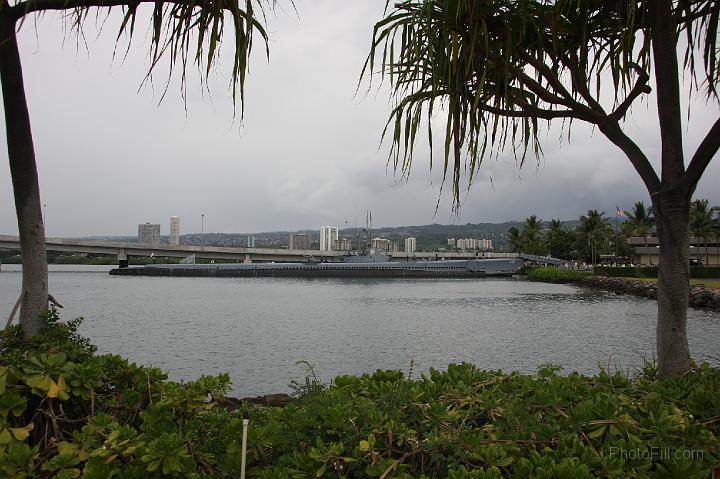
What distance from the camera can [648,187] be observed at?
14.0 feet

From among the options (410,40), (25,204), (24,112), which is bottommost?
Result: (25,204)

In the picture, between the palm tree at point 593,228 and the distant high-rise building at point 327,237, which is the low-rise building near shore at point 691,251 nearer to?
the palm tree at point 593,228

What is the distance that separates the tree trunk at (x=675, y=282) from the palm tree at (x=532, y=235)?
12233 centimetres

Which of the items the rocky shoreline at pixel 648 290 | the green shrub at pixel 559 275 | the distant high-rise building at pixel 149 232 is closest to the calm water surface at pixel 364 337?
the rocky shoreline at pixel 648 290

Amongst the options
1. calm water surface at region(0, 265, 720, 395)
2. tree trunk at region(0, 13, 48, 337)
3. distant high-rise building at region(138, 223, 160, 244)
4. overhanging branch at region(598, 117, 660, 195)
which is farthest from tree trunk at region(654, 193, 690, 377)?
distant high-rise building at region(138, 223, 160, 244)

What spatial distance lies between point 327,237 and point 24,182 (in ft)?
626

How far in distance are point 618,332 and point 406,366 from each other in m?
11.2

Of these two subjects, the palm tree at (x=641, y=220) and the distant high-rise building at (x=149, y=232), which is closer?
the palm tree at (x=641, y=220)

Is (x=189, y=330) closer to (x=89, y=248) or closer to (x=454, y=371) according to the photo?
(x=454, y=371)

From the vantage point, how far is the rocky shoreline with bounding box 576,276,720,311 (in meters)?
30.4

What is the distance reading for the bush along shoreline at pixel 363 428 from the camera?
235 centimetres

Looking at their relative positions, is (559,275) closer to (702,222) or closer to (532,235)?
(702,222)

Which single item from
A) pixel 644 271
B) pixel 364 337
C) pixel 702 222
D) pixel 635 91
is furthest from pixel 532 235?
pixel 635 91

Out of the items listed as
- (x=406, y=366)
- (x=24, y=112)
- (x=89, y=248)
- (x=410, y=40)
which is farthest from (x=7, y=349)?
(x=89, y=248)
